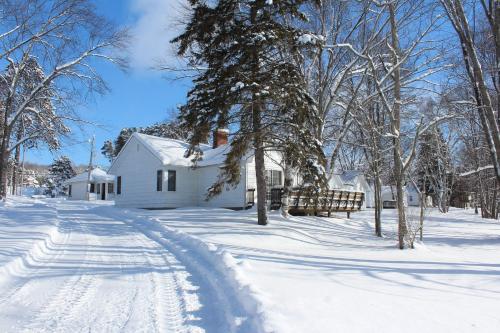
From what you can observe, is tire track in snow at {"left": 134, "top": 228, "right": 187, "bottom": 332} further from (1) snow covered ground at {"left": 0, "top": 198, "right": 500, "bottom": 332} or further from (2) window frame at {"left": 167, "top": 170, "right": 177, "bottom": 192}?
(2) window frame at {"left": 167, "top": 170, "right": 177, "bottom": 192}

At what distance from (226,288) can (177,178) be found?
20.0 meters

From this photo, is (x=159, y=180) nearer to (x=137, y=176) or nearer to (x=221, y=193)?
(x=137, y=176)

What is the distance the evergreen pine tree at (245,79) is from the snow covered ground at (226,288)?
14.6 feet

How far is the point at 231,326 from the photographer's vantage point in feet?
14.2

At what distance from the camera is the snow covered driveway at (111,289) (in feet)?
14.6

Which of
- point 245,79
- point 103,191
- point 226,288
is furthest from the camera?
point 103,191

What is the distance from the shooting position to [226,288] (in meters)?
5.89

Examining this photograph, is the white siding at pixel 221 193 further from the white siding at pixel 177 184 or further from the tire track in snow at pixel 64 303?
the tire track in snow at pixel 64 303

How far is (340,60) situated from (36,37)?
46.6 ft

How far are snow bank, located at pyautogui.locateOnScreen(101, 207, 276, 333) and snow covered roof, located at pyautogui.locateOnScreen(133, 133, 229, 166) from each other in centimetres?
1227

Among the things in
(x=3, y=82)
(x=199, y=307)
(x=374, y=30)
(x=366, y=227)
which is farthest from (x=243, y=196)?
(x=199, y=307)

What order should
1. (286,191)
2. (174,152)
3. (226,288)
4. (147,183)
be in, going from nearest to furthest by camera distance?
1. (226,288)
2. (286,191)
3. (147,183)
4. (174,152)

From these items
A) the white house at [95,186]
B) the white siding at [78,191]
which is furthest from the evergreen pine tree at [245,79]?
the white siding at [78,191]

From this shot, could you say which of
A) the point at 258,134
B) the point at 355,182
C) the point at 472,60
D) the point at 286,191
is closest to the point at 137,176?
the point at 286,191
